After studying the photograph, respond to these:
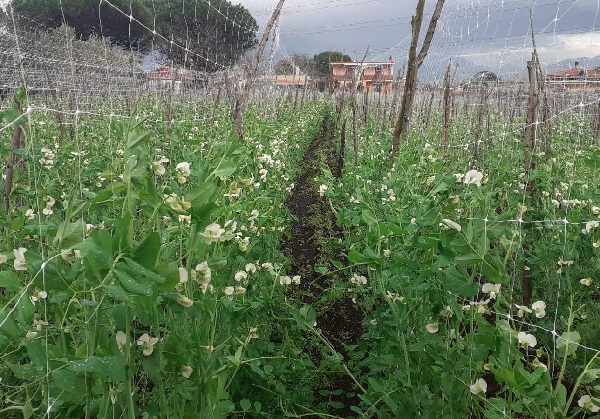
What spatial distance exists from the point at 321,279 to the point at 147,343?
287cm

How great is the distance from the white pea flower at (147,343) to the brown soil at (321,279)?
81cm

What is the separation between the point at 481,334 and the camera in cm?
145

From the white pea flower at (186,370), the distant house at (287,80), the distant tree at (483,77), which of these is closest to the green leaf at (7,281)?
the white pea flower at (186,370)

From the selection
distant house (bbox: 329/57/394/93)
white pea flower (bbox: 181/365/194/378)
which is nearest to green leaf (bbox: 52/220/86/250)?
white pea flower (bbox: 181/365/194/378)

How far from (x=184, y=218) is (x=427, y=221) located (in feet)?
2.54

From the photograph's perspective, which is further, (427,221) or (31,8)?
(31,8)

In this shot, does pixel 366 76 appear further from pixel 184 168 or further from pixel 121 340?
pixel 121 340

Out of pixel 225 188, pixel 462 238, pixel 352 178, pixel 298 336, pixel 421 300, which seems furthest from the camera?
pixel 352 178

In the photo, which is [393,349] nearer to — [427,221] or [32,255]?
[427,221]

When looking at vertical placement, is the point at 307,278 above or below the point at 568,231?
below

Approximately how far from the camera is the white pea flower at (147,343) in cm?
125

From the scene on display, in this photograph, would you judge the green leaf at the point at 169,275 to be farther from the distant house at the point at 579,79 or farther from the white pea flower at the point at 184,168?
the distant house at the point at 579,79

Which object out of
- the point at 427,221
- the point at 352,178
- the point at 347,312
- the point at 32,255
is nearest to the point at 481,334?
the point at 427,221

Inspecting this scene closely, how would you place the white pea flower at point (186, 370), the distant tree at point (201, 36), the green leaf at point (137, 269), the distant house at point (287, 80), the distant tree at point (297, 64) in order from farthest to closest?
the distant tree at point (297, 64) → the distant house at point (287, 80) → the distant tree at point (201, 36) → the white pea flower at point (186, 370) → the green leaf at point (137, 269)
